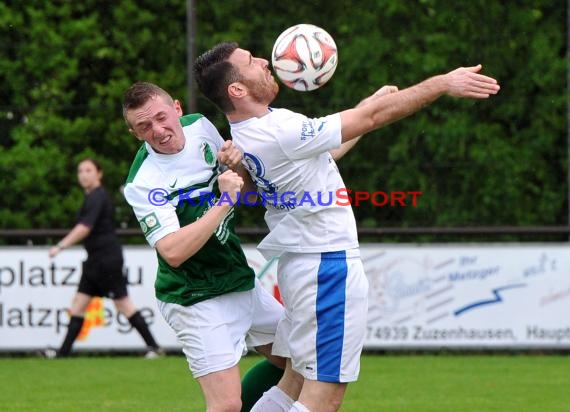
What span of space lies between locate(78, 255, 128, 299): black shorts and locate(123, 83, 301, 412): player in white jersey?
17.4 feet

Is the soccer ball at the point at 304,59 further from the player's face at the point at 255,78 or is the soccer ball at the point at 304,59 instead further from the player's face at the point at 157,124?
the player's face at the point at 157,124

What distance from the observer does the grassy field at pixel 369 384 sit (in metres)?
8.48

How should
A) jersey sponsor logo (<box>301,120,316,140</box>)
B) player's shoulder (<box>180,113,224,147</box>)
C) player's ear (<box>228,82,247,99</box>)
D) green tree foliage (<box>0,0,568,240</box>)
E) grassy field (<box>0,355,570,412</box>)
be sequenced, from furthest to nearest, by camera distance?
green tree foliage (<box>0,0,568,240</box>), grassy field (<box>0,355,570,412</box>), player's shoulder (<box>180,113,224,147</box>), player's ear (<box>228,82,247,99</box>), jersey sponsor logo (<box>301,120,316,140</box>)

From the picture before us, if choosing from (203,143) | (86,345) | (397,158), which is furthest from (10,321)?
(203,143)

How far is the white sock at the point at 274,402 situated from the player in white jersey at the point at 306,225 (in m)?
0.30

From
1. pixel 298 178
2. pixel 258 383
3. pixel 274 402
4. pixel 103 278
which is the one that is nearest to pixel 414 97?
pixel 298 178

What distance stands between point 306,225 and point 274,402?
0.90 metres

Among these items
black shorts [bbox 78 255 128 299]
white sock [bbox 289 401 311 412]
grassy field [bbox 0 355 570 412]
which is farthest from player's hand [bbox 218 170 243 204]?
black shorts [bbox 78 255 128 299]

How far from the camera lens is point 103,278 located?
11.3m

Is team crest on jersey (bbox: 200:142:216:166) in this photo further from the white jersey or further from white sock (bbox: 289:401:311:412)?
white sock (bbox: 289:401:311:412)

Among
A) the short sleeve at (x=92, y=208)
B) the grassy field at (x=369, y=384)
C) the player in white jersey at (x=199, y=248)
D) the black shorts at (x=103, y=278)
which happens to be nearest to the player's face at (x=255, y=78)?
the player in white jersey at (x=199, y=248)

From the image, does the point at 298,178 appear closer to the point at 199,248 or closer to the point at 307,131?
the point at 307,131

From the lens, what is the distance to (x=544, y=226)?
12133 mm

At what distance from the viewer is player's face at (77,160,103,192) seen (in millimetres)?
11688
